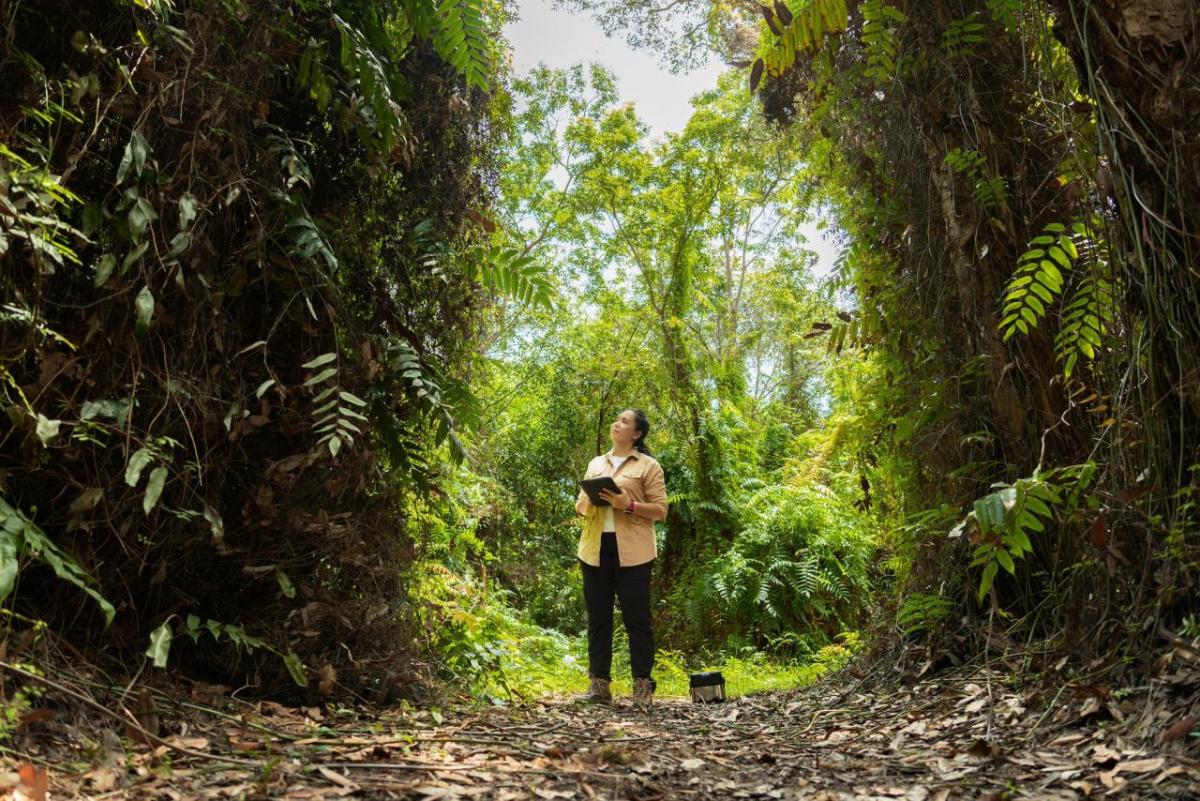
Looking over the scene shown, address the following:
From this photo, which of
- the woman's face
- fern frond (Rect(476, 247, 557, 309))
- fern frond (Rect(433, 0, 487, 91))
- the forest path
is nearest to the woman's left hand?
the woman's face

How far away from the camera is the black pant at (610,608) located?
16.6 feet

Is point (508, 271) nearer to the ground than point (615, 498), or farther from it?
farther from it

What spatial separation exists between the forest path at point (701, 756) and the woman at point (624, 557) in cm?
162

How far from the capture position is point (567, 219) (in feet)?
48.1

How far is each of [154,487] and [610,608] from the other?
318 centimetres

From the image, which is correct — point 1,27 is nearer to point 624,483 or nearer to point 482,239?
point 482,239

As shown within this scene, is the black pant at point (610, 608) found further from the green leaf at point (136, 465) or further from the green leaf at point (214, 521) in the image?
the green leaf at point (136, 465)

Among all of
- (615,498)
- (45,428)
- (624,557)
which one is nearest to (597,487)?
(615,498)

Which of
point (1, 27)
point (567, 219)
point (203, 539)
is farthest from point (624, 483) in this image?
point (567, 219)

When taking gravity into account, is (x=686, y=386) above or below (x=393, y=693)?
above

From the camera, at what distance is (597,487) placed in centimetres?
508

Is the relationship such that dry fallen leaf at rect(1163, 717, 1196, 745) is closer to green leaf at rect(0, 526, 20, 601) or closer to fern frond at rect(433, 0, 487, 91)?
green leaf at rect(0, 526, 20, 601)

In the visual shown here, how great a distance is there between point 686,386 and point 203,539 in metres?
9.32

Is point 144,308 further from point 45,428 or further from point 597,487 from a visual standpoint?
point 597,487
